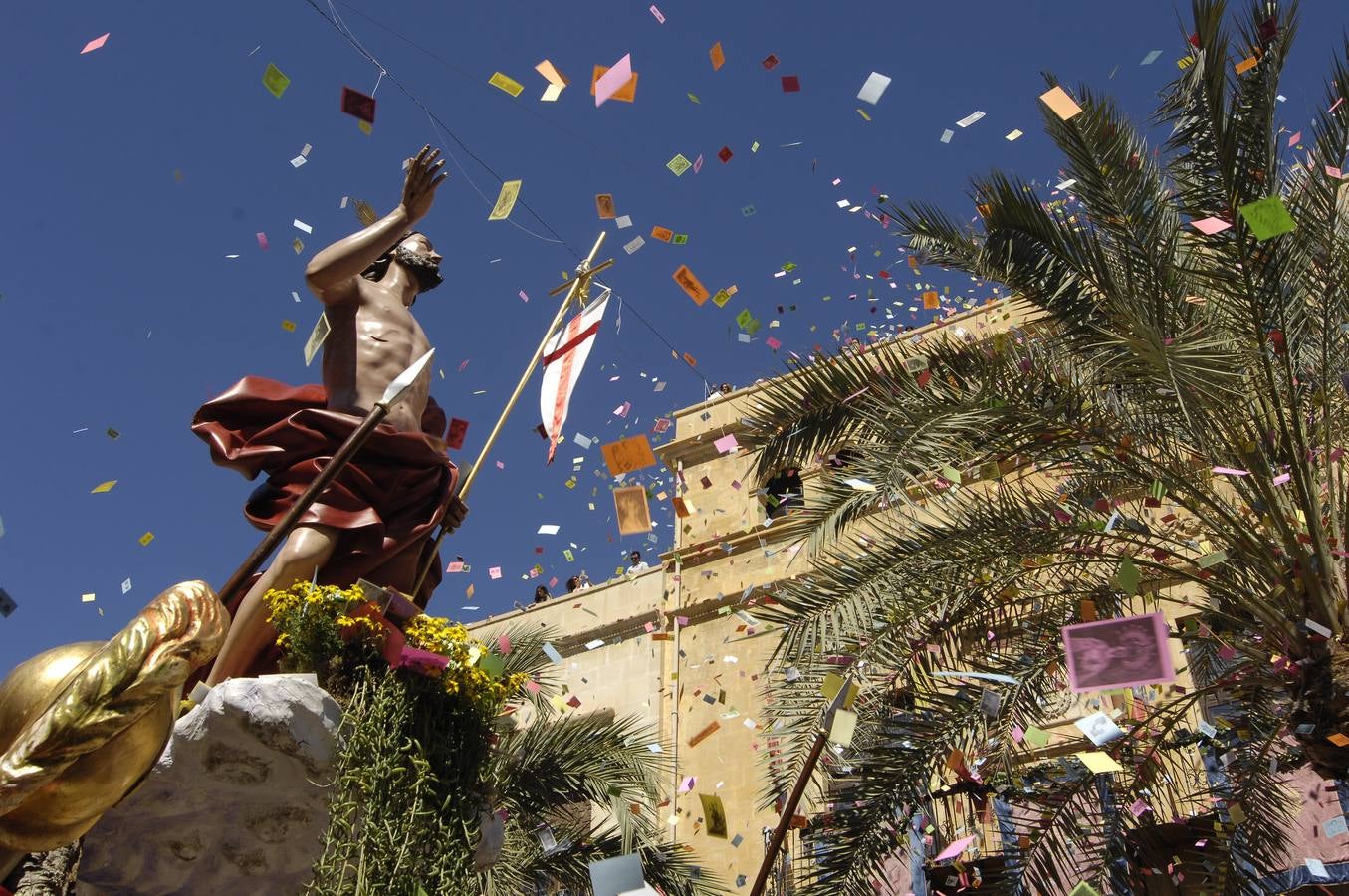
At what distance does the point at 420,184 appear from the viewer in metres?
6.71

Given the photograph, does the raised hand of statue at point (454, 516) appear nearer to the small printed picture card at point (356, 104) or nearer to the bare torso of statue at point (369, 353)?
the bare torso of statue at point (369, 353)

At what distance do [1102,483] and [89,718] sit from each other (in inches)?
268

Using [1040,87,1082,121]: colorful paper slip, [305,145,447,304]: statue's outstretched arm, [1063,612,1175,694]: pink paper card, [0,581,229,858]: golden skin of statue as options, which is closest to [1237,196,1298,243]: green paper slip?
[1040,87,1082,121]: colorful paper slip

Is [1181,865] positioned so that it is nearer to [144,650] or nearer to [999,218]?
[999,218]

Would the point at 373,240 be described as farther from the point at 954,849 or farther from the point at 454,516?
the point at 954,849

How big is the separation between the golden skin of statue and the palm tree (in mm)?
4538

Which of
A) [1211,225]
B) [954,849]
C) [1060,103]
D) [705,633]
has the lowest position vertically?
[954,849]

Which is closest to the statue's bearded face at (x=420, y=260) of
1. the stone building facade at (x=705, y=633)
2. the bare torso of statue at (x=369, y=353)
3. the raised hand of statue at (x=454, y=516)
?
the bare torso of statue at (x=369, y=353)

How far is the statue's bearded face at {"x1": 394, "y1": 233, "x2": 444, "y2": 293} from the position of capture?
24.5 feet

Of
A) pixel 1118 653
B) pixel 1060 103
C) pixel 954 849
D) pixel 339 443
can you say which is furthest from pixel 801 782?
pixel 1060 103

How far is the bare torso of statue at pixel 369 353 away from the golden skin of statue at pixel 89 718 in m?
3.21

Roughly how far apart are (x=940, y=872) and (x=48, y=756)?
29.7ft

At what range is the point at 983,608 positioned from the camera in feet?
27.3

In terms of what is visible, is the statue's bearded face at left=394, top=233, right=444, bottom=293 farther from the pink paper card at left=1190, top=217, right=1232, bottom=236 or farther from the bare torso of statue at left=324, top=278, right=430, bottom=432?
the pink paper card at left=1190, top=217, right=1232, bottom=236
